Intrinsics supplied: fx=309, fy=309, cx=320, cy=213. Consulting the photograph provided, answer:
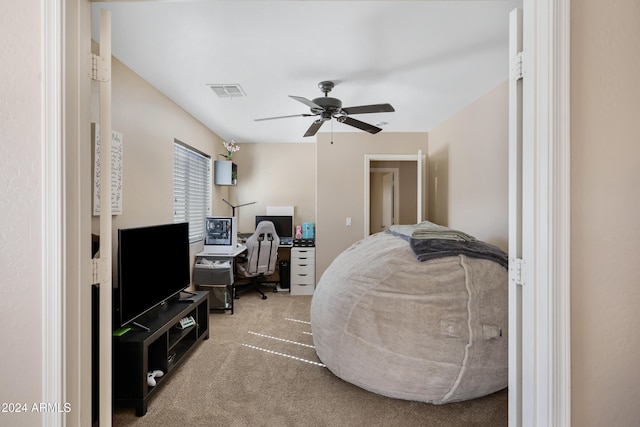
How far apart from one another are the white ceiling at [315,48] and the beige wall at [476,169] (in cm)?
26

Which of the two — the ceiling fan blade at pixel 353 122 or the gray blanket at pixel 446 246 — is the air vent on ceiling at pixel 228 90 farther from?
the gray blanket at pixel 446 246

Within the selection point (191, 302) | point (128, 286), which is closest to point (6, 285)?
point (128, 286)

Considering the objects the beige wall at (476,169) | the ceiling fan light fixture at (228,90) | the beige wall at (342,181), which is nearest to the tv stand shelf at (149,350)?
the ceiling fan light fixture at (228,90)

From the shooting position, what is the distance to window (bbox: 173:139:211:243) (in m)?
3.83

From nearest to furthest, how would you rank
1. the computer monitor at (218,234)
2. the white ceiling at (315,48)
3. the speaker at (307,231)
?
the white ceiling at (315,48)
the computer monitor at (218,234)
the speaker at (307,231)

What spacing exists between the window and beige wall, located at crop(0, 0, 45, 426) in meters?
2.74

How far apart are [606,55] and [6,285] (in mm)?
2122

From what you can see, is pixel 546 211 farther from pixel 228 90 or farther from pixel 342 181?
pixel 342 181

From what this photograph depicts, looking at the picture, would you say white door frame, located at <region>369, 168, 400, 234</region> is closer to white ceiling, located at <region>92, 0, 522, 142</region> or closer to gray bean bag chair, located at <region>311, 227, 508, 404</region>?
white ceiling, located at <region>92, 0, 522, 142</region>

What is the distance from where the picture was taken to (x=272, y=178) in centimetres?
560

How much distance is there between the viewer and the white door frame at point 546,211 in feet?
3.17

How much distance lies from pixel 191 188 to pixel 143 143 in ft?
4.64

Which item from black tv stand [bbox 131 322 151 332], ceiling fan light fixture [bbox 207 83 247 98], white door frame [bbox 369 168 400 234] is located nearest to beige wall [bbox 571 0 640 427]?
black tv stand [bbox 131 322 151 332]

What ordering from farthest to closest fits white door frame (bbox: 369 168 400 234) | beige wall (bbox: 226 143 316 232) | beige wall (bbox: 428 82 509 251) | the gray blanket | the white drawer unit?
white door frame (bbox: 369 168 400 234) → beige wall (bbox: 226 143 316 232) → the white drawer unit → beige wall (bbox: 428 82 509 251) → the gray blanket
